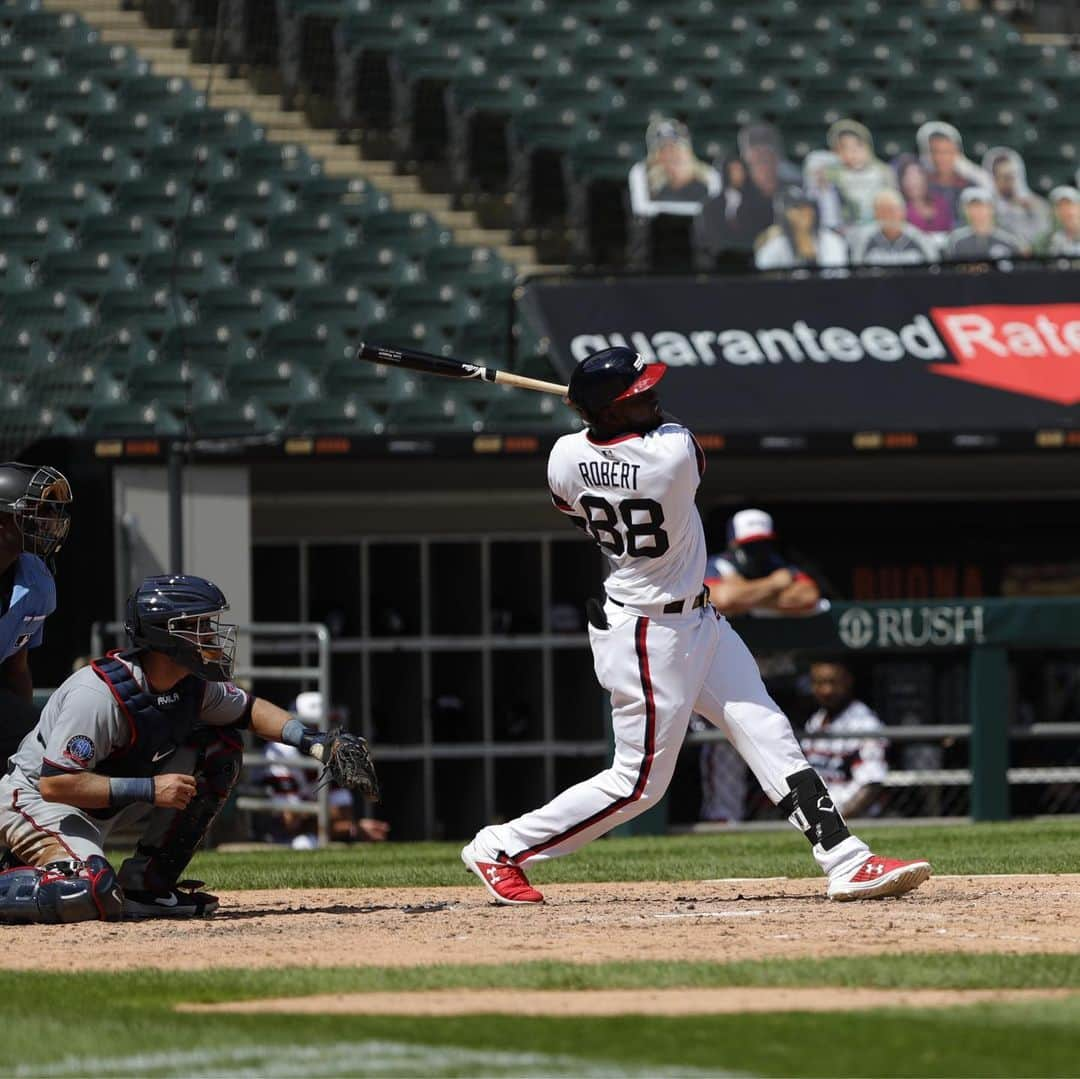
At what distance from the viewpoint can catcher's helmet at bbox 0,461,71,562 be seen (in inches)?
256

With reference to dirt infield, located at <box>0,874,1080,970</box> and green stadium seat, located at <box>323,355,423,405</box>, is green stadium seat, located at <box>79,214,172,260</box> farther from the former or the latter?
dirt infield, located at <box>0,874,1080,970</box>

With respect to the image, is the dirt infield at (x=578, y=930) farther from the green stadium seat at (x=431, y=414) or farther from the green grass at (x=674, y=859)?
the green stadium seat at (x=431, y=414)

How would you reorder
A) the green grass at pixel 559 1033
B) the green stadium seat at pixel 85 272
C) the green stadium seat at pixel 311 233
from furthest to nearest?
the green stadium seat at pixel 311 233, the green stadium seat at pixel 85 272, the green grass at pixel 559 1033

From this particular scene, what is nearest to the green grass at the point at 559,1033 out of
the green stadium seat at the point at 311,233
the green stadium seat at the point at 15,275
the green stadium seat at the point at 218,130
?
the green stadium seat at the point at 15,275

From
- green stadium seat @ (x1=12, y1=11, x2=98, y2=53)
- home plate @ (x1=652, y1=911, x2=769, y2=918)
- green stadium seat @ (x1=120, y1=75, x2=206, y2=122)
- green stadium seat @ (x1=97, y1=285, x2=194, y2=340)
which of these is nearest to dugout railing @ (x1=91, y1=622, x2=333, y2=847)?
green stadium seat @ (x1=97, y1=285, x2=194, y2=340)

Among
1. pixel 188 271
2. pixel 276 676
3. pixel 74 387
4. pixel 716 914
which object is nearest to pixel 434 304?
pixel 188 271

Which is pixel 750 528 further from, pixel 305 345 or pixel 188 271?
pixel 188 271

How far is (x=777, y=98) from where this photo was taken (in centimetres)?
1697

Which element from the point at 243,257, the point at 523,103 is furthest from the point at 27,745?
the point at 523,103

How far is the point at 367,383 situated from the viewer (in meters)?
13.6

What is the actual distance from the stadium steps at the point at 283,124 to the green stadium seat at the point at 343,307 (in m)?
1.62

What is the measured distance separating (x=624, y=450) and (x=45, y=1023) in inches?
98.1

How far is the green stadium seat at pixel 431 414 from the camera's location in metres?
13.1

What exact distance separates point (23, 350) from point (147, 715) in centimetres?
794
